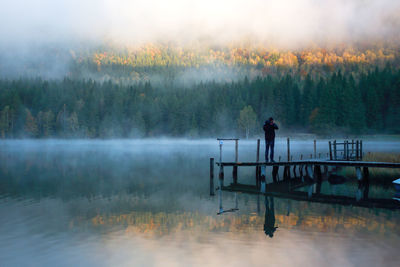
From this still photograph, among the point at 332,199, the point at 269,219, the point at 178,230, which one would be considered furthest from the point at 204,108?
the point at 178,230

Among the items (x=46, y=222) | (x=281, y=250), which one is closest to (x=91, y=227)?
(x=46, y=222)

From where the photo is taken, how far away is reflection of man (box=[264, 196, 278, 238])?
16.5 m

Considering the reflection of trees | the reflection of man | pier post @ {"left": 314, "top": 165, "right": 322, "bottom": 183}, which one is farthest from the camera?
pier post @ {"left": 314, "top": 165, "right": 322, "bottom": 183}

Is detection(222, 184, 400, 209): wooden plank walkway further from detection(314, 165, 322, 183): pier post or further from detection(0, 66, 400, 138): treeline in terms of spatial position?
detection(0, 66, 400, 138): treeline

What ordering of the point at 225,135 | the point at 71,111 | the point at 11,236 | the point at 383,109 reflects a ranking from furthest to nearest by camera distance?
the point at 71,111, the point at 225,135, the point at 383,109, the point at 11,236

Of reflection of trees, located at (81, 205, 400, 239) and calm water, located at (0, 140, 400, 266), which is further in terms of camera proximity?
reflection of trees, located at (81, 205, 400, 239)

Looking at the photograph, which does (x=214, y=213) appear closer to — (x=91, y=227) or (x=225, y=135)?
(x=91, y=227)

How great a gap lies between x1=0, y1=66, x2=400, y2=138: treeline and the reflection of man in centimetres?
8649

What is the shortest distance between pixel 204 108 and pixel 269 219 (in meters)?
108

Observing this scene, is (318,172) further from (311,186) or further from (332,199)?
(332,199)

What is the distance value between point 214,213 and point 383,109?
97.1m

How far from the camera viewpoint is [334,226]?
17000 millimetres

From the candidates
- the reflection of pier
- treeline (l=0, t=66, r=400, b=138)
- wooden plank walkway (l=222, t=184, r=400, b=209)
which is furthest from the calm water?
treeline (l=0, t=66, r=400, b=138)

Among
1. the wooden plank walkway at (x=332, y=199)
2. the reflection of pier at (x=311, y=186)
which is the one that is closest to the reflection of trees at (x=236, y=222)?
the wooden plank walkway at (x=332, y=199)
